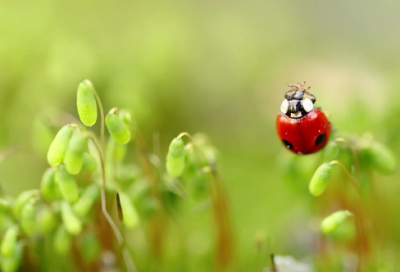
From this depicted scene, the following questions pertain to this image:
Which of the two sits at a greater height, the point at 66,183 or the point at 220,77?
the point at 220,77

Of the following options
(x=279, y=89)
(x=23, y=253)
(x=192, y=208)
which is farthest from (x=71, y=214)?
(x=279, y=89)

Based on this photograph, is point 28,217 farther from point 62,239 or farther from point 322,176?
point 322,176

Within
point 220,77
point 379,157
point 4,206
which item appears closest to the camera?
point 4,206

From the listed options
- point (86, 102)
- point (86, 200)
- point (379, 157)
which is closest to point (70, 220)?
point (86, 200)

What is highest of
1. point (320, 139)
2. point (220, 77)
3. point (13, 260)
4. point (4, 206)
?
point (220, 77)

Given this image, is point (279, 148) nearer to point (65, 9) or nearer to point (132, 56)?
point (132, 56)

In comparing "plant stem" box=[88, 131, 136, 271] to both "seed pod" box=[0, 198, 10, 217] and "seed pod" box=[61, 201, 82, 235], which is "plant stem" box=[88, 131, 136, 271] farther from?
"seed pod" box=[0, 198, 10, 217]

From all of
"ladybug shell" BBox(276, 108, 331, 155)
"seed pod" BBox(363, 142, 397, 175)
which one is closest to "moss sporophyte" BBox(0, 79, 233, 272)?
"ladybug shell" BBox(276, 108, 331, 155)
